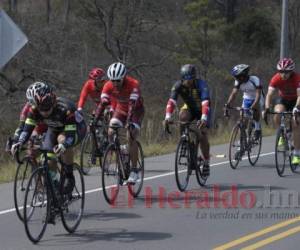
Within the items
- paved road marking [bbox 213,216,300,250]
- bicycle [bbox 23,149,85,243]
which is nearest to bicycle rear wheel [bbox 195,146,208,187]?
paved road marking [bbox 213,216,300,250]

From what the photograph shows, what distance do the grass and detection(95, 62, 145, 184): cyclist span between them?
2659 mm

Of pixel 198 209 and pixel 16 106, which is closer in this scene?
pixel 198 209

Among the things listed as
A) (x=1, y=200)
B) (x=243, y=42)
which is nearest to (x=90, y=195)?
(x=1, y=200)

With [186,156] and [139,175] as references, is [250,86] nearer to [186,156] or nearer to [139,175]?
[186,156]

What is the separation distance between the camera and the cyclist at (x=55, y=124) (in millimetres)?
7867

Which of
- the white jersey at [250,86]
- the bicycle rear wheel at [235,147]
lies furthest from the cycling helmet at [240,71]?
the bicycle rear wheel at [235,147]

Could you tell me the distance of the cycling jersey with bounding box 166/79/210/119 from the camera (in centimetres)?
1096

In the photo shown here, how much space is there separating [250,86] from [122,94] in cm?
398

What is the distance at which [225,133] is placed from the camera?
20.5 meters

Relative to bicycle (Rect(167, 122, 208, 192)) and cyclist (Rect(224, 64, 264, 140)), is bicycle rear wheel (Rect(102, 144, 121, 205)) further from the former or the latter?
cyclist (Rect(224, 64, 264, 140))

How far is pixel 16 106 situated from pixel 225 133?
6.31 meters

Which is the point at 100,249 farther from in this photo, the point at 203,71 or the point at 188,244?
the point at 203,71

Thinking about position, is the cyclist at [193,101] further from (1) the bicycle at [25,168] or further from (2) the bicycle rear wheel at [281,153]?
(1) the bicycle at [25,168]

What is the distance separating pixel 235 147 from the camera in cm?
1372
